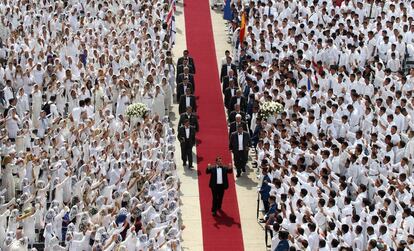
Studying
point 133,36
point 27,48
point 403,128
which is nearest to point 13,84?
point 27,48

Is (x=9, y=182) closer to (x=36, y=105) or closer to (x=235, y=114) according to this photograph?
(x=36, y=105)

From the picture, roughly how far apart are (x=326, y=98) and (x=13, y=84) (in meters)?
10.3

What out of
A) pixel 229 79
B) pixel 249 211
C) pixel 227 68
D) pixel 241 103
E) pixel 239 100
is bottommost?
pixel 249 211

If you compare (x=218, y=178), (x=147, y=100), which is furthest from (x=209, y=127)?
(x=218, y=178)

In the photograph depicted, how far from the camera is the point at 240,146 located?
29578 mm

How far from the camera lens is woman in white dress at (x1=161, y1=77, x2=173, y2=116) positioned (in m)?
32.7

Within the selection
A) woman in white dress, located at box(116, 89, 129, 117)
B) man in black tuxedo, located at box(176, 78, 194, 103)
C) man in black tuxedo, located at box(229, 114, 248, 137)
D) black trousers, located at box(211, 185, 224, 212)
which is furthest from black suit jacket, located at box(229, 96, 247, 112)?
black trousers, located at box(211, 185, 224, 212)

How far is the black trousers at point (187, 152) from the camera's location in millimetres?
30047

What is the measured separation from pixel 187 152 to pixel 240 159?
5.45 ft

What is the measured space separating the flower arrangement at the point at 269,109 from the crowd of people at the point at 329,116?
0.14 metres

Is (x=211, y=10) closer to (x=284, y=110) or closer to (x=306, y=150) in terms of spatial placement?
(x=284, y=110)

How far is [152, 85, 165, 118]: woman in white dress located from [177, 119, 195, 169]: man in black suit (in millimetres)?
2265

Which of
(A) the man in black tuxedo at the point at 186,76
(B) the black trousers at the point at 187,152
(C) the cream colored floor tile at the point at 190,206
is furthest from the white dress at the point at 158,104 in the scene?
(B) the black trousers at the point at 187,152

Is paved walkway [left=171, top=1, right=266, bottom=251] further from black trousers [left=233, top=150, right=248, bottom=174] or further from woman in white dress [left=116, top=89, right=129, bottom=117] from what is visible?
woman in white dress [left=116, top=89, right=129, bottom=117]
